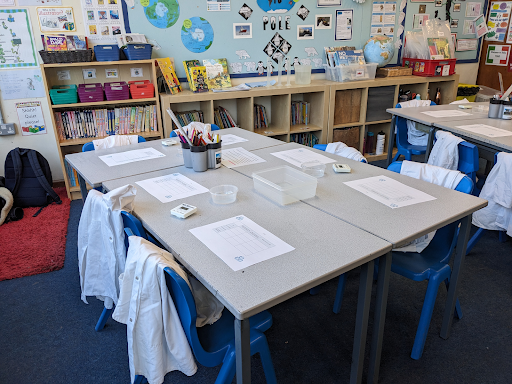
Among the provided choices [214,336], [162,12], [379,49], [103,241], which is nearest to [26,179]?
[162,12]

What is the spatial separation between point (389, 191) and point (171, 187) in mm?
986

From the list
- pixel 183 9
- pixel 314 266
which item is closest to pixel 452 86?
pixel 183 9

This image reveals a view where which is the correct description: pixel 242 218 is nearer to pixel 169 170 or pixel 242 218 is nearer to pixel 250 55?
pixel 169 170

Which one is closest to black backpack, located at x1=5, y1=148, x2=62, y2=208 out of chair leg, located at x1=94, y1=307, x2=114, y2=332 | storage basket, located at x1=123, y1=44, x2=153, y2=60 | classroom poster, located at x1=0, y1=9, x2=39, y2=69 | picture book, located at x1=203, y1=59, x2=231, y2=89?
classroom poster, located at x1=0, y1=9, x2=39, y2=69

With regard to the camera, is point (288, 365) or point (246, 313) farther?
point (288, 365)

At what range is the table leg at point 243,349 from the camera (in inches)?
42.2

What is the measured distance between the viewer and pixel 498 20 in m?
5.23

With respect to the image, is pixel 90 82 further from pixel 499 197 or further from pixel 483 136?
pixel 499 197

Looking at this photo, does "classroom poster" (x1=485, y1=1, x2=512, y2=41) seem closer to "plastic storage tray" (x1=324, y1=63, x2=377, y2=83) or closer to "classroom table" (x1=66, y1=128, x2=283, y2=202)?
"plastic storage tray" (x1=324, y1=63, x2=377, y2=83)

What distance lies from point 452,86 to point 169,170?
13.5 ft

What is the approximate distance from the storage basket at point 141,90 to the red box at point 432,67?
307 cm

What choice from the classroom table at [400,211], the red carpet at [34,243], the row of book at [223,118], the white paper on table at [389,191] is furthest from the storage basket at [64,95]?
the white paper on table at [389,191]

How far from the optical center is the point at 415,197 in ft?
5.44

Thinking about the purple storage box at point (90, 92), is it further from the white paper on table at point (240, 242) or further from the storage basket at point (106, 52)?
the white paper on table at point (240, 242)
